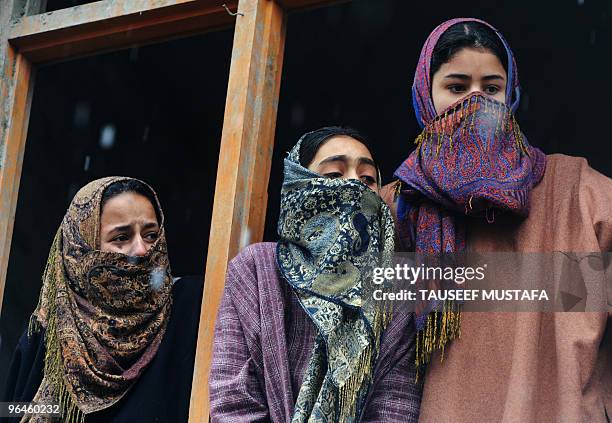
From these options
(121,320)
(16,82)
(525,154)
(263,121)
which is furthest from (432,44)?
(16,82)

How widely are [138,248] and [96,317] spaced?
27cm

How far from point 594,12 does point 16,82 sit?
2800 millimetres

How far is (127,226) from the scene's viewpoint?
11.3 feet

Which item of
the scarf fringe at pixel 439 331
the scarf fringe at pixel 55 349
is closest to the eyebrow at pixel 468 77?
the scarf fringe at pixel 439 331

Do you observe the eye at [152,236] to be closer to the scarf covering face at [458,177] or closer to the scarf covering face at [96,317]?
the scarf covering face at [96,317]

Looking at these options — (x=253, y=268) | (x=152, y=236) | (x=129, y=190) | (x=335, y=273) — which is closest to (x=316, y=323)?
(x=335, y=273)

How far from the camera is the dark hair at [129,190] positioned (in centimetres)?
351

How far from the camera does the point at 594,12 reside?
16.2 ft

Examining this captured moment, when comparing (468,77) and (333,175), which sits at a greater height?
(468,77)

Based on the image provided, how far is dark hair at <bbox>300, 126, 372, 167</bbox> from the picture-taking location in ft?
10.2

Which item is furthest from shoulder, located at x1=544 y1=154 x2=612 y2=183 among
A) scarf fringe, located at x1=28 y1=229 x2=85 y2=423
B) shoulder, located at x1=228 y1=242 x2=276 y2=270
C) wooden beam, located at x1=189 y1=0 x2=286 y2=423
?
scarf fringe, located at x1=28 y1=229 x2=85 y2=423

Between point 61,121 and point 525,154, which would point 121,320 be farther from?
point 61,121

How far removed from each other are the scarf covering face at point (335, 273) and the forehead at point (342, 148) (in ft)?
0.32

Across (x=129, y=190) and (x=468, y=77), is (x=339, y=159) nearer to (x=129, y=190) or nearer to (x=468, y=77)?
(x=468, y=77)
